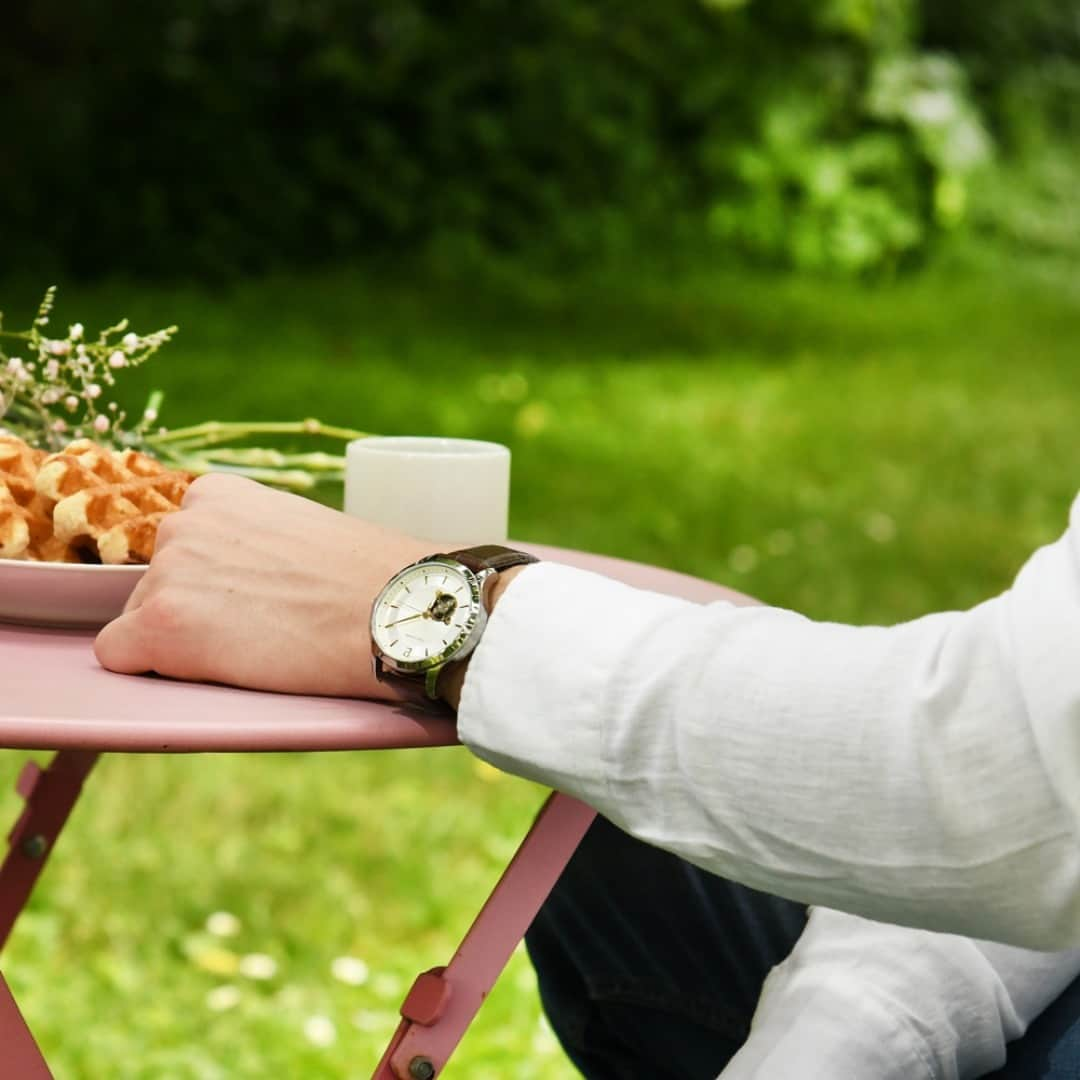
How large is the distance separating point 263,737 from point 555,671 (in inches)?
6.8

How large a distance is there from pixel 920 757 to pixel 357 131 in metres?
7.76

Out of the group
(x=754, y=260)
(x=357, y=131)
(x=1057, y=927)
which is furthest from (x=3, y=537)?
(x=754, y=260)

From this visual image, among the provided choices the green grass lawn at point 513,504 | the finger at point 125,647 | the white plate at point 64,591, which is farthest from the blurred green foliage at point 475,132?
the finger at point 125,647

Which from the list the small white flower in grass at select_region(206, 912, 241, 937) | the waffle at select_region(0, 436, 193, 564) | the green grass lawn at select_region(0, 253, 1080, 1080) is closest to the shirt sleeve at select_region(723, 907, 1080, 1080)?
the waffle at select_region(0, 436, 193, 564)

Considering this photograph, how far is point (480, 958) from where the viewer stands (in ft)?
3.40

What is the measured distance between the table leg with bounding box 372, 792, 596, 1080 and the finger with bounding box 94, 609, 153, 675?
10.0 inches

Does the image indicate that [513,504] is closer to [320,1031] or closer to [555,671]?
[320,1031]

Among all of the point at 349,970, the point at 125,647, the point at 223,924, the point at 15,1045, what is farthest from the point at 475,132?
the point at 15,1045

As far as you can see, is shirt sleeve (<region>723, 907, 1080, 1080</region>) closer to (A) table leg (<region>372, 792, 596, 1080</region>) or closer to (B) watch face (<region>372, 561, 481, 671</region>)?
(A) table leg (<region>372, 792, 596, 1080</region>)

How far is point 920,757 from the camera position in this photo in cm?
81

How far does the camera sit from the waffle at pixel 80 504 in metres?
1.15

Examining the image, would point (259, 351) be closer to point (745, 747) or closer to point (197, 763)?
point (197, 763)

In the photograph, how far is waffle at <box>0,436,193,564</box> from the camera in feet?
3.78

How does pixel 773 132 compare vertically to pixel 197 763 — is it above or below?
above
